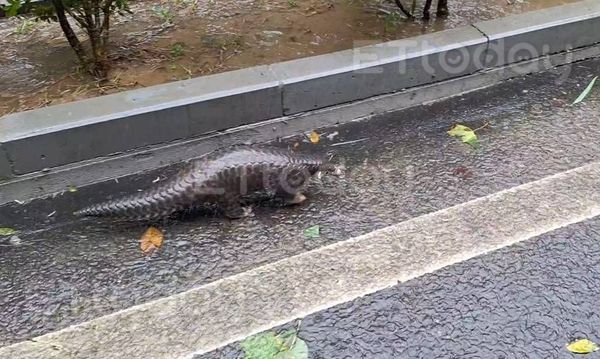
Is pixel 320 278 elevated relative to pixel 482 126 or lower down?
lower down

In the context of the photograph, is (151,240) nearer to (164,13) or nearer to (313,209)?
Result: (313,209)

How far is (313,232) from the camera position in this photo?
2998 mm

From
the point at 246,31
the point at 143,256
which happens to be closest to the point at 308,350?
the point at 143,256

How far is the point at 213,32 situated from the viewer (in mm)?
4555

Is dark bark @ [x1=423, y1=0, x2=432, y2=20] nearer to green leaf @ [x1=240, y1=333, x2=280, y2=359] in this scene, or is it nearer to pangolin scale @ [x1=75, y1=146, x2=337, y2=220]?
pangolin scale @ [x1=75, y1=146, x2=337, y2=220]

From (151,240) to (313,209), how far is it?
84 centimetres

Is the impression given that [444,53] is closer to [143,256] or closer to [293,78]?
[293,78]

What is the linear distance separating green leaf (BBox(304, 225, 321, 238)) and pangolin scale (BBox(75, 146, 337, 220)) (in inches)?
8.0

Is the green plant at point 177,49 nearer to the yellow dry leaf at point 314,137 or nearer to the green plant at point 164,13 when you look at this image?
the green plant at point 164,13

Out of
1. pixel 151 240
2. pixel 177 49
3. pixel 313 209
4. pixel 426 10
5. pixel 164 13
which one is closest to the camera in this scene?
pixel 151 240

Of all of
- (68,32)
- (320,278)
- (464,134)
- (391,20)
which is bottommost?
(320,278)

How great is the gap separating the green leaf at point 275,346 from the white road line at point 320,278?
5 centimetres

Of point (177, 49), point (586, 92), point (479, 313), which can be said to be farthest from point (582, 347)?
point (177, 49)

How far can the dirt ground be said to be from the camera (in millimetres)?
3947
